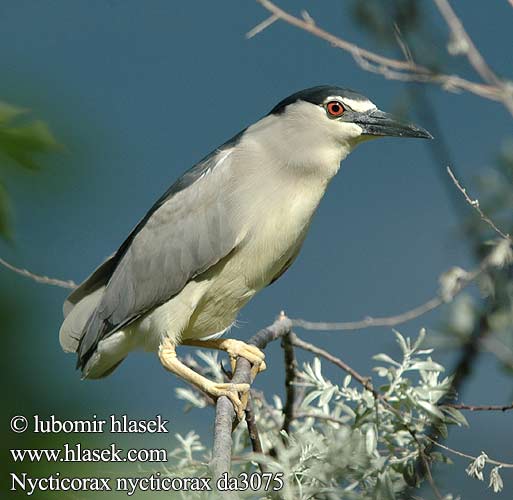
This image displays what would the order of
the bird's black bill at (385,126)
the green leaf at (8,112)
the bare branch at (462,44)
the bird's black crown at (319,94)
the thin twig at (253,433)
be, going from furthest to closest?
the bird's black crown at (319,94) → the bird's black bill at (385,126) → the thin twig at (253,433) → the bare branch at (462,44) → the green leaf at (8,112)

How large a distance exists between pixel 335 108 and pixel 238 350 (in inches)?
32.6

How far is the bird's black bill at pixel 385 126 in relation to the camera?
222 centimetres

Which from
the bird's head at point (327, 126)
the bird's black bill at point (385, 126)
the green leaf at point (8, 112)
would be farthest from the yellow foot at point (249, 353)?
the green leaf at point (8, 112)

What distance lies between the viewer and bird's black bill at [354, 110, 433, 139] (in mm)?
2219

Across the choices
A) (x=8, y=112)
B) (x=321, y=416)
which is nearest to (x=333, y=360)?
(x=321, y=416)

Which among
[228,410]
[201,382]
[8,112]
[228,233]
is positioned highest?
[8,112]

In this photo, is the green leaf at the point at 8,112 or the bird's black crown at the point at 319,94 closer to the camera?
the green leaf at the point at 8,112

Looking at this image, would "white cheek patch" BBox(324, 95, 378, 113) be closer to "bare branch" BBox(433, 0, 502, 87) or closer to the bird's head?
the bird's head

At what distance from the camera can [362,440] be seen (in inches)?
70.3

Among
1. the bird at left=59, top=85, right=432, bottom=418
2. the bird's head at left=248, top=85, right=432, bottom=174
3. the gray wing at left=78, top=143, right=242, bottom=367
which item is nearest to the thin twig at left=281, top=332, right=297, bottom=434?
the bird at left=59, top=85, right=432, bottom=418

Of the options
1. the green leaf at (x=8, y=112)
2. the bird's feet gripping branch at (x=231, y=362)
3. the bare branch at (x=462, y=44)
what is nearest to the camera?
the green leaf at (x=8, y=112)

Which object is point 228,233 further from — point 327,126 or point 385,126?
point 385,126

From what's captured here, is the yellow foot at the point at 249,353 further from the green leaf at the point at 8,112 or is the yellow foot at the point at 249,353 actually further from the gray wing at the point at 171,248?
the green leaf at the point at 8,112

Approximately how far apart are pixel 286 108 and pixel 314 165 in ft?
0.80
